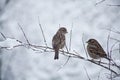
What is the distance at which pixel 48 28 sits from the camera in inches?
351

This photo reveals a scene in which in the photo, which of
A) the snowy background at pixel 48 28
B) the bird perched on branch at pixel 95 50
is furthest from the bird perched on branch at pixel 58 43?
the snowy background at pixel 48 28

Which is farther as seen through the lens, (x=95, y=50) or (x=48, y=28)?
(x=48, y=28)

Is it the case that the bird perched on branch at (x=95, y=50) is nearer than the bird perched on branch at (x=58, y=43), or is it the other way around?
the bird perched on branch at (x=95, y=50)

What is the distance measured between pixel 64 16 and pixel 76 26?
49 centimetres

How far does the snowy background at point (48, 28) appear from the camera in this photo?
8.48 m

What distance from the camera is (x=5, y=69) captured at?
29.0 ft

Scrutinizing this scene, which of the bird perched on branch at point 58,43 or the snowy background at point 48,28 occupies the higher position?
the bird perched on branch at point 58,43

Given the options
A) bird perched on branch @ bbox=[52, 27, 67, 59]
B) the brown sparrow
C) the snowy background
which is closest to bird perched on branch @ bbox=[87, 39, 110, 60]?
the brown sparrow

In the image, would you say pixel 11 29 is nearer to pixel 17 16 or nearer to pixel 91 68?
pixel 17 16

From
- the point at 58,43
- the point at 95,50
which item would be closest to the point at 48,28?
the point at 58,43

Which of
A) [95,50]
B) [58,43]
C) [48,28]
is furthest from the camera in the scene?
[48,28]

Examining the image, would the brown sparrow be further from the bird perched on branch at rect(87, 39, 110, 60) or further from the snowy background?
the snowy background

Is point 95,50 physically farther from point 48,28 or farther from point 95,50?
point 48,28

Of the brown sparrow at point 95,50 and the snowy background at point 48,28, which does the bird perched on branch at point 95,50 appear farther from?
the snowy background at point 48,28
